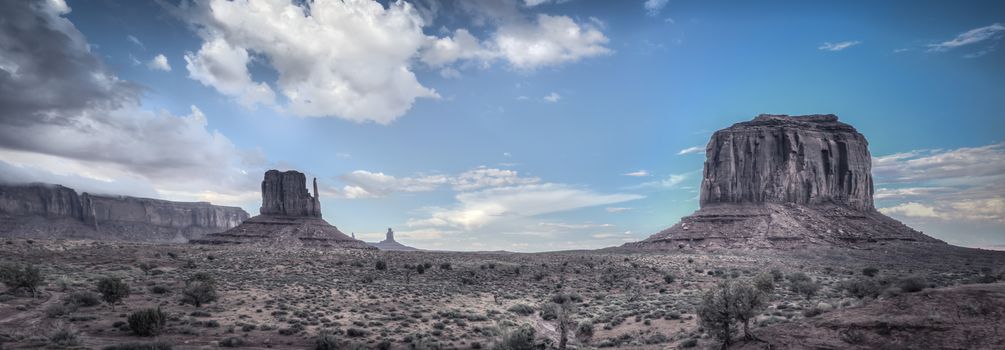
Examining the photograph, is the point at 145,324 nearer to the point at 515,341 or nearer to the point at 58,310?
the point at 58,310

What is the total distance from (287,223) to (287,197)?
716 inches

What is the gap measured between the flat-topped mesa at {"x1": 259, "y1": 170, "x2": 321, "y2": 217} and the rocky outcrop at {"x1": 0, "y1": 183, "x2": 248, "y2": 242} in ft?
210

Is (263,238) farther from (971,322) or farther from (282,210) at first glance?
(971,322)

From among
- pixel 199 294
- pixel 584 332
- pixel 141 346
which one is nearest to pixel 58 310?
pixel 199 294

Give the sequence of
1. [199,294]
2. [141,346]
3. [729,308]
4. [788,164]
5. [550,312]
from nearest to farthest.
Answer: [141,346], [729,308], [199,294], [550,312], [788,164]

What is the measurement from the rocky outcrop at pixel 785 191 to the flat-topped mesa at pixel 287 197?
296 feet

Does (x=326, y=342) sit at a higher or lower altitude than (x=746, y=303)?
lower

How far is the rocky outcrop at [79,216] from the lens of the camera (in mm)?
140000

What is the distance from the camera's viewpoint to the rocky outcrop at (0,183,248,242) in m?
140

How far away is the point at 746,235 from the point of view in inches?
3209

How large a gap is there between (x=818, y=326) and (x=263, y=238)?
103 m

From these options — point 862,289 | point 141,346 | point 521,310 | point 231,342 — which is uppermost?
point 862,289

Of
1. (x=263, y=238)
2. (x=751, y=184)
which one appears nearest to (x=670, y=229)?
(x=751, y=184)

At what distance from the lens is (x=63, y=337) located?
743 inches
